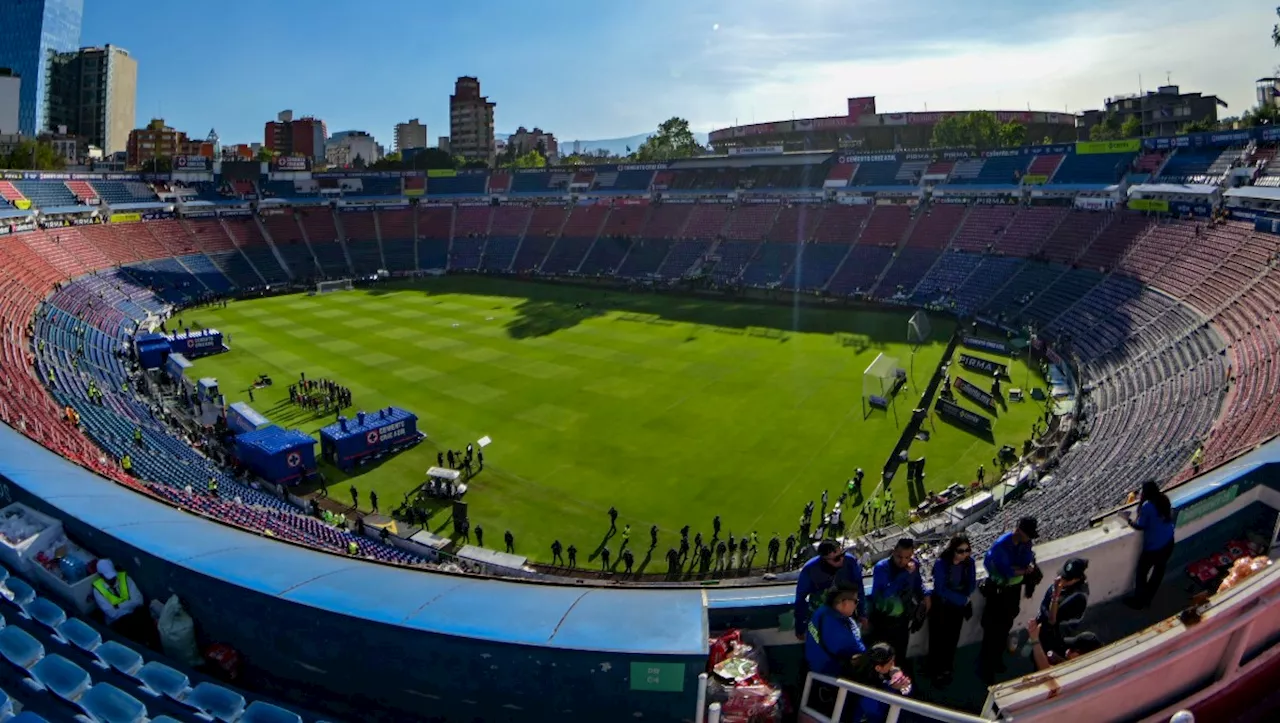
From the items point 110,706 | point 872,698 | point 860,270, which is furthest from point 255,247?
point 872,698

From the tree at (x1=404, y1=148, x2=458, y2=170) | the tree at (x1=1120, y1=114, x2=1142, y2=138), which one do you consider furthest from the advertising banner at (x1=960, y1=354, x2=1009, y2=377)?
the tree at (x1=404, y1=148, x2=458, y2=170)

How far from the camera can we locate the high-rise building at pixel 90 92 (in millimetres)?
152250

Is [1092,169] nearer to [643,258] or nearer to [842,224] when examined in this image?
[842,224]

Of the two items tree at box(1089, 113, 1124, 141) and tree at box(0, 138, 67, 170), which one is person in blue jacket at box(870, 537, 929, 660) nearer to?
tree at box(1089, 113, 1124, 141)

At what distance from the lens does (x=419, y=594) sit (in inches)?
247

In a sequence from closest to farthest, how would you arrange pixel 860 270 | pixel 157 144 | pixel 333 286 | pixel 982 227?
1. pixel 982 227
2. pixel 860 270
3. pixel 333 286
4. pixel 157 144

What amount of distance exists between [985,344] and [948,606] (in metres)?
38.8

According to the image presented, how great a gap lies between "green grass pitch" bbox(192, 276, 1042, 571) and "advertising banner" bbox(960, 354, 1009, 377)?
979 millimetres

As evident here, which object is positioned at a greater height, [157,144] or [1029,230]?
[157,144]

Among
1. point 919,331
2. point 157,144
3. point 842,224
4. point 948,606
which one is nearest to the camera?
point 948,606

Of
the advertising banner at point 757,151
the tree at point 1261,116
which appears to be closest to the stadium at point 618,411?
the advertising banner at point 757,151

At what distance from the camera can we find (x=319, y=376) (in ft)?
127

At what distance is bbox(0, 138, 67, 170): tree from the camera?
272ft

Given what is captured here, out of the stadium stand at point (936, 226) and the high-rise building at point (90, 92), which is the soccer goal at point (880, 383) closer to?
the stadium stand at point (936, 226)
